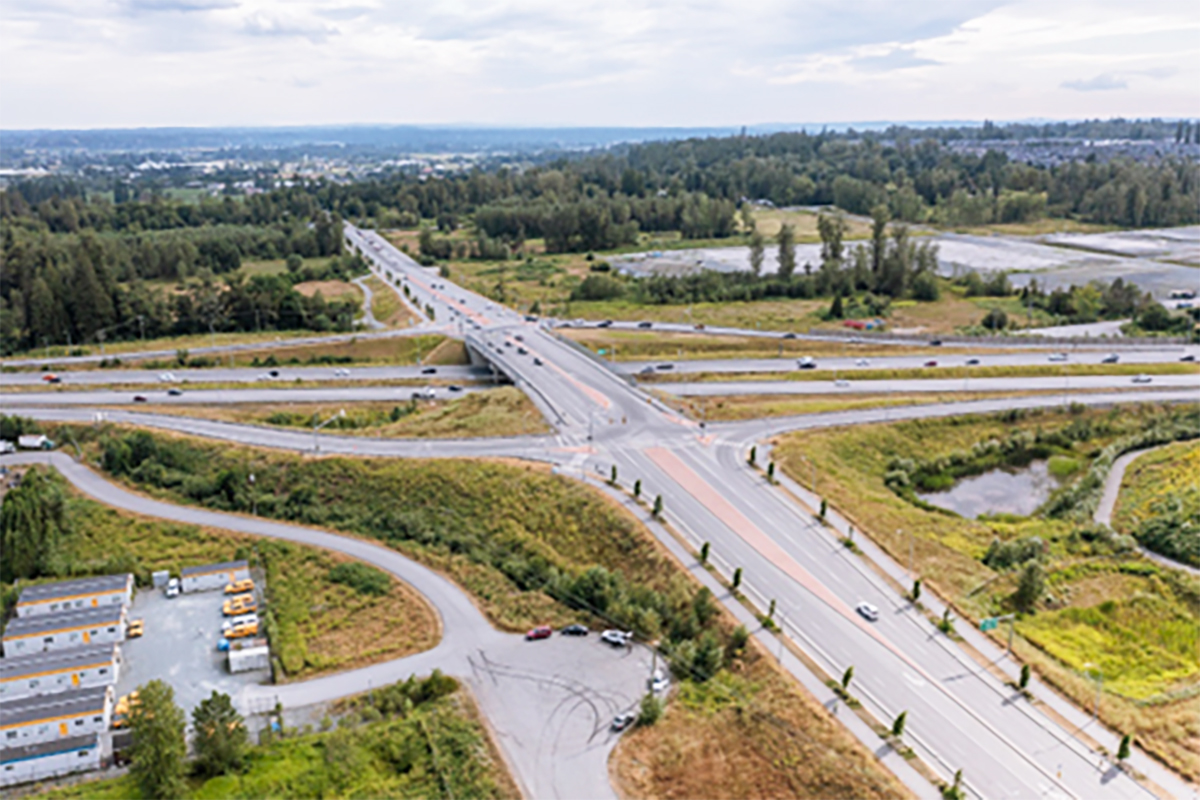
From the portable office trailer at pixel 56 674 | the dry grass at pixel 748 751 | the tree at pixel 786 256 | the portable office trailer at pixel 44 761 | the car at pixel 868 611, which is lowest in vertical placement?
the portable office trailer at pixel 44 761

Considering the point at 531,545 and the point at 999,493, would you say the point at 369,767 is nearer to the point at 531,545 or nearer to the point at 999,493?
the point at 531,545

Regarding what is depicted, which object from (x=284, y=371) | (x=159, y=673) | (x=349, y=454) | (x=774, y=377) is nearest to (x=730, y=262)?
(x=774, y=377)

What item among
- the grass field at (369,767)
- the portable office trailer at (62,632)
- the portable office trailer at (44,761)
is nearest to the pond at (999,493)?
the grass field at (369,767)

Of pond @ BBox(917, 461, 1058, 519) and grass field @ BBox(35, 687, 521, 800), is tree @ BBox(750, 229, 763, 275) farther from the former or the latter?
grass field @ BBox(35, 687, 521, 800)

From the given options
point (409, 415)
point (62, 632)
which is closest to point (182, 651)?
point (62, 632)

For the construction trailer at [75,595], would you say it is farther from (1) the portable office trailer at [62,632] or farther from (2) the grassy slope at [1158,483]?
(2) the grassy slope at [1158,483]

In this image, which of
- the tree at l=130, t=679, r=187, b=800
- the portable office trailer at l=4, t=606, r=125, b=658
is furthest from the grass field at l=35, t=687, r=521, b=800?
the portable office trailer at l=4, t=606, r=125, b=658
